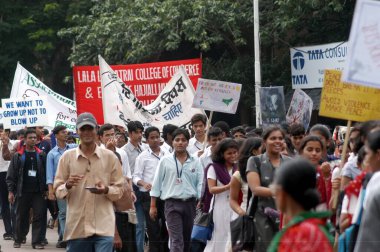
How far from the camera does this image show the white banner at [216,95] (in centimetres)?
1653

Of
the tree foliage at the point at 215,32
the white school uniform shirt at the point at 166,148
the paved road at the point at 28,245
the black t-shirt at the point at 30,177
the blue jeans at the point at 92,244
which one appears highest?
the tree foliage at the point at 215,32

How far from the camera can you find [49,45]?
1480 inches

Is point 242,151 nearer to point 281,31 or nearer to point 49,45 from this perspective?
point 281,31

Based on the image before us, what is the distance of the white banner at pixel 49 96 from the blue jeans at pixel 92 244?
556 inches

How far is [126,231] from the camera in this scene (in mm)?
12930

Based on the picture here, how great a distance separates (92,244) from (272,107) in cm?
827

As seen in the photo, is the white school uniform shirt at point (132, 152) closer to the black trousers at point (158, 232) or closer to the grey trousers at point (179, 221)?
the black trousers at point (158, 232)

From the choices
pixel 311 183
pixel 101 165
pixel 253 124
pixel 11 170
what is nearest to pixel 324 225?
pixel 311 183

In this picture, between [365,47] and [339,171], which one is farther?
[339,171]

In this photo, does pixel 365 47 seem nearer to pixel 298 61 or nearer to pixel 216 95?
pixel 216 95

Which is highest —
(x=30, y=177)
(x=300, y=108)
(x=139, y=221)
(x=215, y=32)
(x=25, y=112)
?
(x=215, y=32)

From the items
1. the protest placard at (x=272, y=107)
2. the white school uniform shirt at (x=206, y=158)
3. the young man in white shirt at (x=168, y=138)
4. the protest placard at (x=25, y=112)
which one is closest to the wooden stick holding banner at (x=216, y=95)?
the protest placard at (x=272, y=107)

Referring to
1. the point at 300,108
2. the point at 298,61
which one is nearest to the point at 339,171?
the point at 300,108

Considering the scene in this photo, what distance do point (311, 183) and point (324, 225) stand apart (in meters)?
0.29
